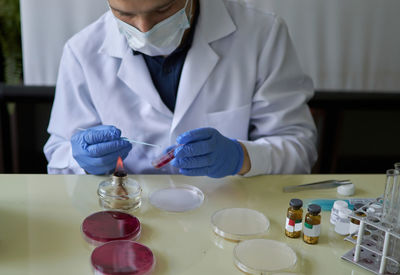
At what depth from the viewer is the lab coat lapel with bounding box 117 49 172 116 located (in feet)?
5.21

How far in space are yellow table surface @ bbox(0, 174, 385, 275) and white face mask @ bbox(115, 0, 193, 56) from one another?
0.44 meters

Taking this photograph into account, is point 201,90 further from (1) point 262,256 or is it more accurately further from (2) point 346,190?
(1) point 262,256

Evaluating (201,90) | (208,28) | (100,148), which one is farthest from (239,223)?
(208,28)

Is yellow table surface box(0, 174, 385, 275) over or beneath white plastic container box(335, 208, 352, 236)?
beneath

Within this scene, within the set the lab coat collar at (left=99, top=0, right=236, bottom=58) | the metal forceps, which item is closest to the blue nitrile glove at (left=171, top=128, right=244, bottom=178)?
the metal forceps

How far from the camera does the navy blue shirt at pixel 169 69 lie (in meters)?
1.63

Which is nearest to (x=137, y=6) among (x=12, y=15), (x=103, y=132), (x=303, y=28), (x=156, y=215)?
(x=103, y=132)

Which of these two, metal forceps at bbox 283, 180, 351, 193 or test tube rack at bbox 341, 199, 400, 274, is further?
metal forceps at bbox 283, 180, 351, 193

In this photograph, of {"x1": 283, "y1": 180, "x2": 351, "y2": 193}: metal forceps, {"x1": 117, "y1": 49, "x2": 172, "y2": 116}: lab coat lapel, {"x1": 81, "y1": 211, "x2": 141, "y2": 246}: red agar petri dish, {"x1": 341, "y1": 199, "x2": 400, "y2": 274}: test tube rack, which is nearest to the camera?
{"x1": 341, "y1": 199, "x2": 400, "y2": 274}: test tube rack

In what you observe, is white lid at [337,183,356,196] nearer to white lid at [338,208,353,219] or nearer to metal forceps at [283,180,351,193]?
metal forceps at [283,180,351,193]

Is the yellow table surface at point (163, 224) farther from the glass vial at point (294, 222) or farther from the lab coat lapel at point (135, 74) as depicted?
the lab coat lapel at point (135, 74)

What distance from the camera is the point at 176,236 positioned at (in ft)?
3.59

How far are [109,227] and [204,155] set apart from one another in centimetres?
39

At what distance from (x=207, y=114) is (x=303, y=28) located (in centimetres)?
91
